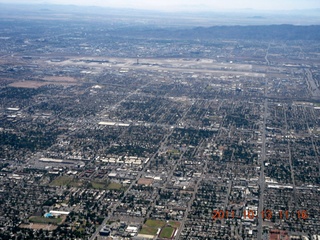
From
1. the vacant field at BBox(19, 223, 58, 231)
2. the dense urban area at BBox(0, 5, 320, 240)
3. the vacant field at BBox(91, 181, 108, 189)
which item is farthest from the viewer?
the vacant field at BBox(91, 181, 108, 189)

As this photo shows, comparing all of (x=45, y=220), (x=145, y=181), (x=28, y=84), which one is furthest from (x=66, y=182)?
(x=28, y=84)

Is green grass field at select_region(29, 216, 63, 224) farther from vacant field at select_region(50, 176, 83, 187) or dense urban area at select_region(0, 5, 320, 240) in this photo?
vacant field at select_region(50, 176, 83, 187)

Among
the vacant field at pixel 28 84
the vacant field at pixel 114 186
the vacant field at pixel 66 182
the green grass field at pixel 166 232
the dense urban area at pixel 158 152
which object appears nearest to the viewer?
the green grass field at pixel 166 232

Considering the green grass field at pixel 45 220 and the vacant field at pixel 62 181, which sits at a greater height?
the vacant field at pixel 62 181

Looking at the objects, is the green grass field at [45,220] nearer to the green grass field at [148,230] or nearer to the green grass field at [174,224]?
the green grass field at [148,230]

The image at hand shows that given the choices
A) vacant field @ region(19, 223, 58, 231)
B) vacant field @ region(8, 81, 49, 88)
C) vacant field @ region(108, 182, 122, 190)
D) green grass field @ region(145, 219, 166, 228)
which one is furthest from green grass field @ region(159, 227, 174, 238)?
vacant field @ region(8, 81, 49, 88)

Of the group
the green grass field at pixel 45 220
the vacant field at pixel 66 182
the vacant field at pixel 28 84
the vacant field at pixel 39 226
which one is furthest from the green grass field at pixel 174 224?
the vacant field at pixel 28 84
